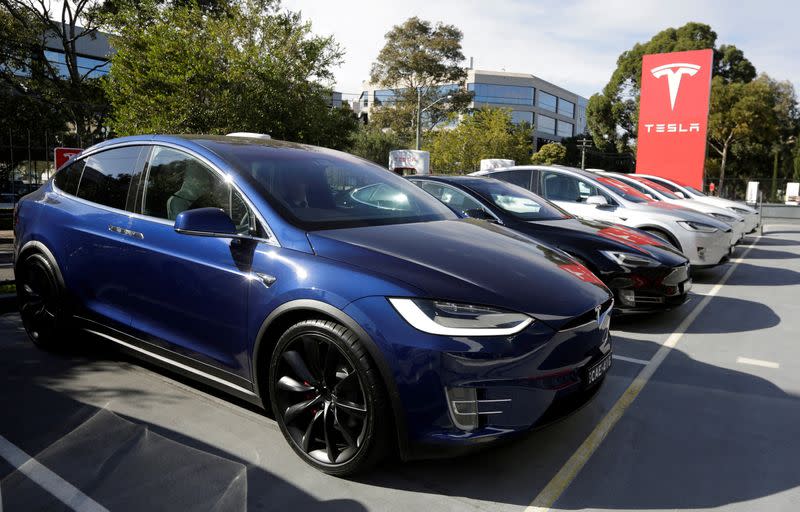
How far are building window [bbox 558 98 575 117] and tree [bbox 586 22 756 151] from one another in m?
42.7

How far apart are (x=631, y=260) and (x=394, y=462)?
3.30m

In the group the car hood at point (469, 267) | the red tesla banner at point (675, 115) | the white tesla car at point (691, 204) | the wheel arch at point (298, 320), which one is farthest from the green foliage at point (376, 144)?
the wheel arch at point (298, 320)

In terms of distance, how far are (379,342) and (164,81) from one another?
53.6 ft

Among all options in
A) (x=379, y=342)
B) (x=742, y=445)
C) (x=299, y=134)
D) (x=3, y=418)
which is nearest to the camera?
(x=379, y=342)

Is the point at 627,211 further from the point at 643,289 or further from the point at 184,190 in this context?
the point at 184,190

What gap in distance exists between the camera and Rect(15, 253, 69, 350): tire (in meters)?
4.09

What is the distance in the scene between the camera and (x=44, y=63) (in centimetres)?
2253

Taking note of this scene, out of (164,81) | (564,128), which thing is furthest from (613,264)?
(564,128)

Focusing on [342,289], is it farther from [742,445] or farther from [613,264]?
[613,264]

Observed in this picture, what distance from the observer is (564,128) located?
89.8 meters

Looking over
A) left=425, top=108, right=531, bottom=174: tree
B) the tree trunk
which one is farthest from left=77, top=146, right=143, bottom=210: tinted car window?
left=425, top=108, right=531, bottom=174: tree

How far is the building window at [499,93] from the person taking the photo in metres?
73.4

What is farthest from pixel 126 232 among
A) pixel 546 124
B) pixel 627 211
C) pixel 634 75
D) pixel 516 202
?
pixel 546 124

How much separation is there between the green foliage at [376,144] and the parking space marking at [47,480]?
151ft
